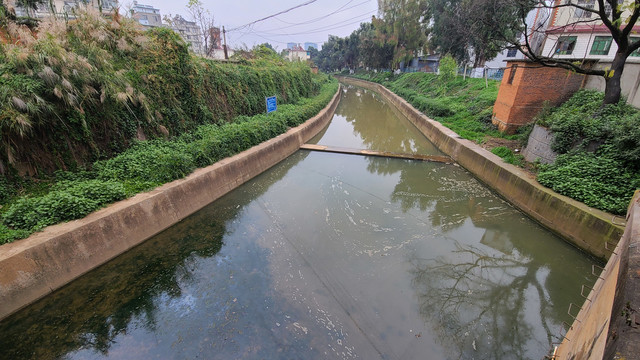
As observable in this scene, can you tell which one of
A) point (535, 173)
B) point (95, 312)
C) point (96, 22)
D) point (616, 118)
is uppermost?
point (96, 22)

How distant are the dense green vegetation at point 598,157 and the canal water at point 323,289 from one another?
1022 mm

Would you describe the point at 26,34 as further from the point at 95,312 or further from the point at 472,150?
the point at 472,150

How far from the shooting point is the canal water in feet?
10.3

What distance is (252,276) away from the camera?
164 inches

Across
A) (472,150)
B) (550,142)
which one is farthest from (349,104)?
(550,142)

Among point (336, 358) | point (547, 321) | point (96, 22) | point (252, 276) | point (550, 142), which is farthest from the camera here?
point (550, 142)

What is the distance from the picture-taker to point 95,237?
3.94 metres

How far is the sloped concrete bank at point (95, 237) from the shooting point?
3180mm

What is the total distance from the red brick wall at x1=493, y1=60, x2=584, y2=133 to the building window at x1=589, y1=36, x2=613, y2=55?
14.9 meters

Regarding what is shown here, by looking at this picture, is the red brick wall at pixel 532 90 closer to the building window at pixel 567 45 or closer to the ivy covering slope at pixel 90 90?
the ivy covering slope at pixel 90 90

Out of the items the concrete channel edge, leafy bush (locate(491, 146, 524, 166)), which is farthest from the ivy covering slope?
leafy bush (locate(491, 146, 524, 166))

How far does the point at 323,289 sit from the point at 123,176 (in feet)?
14.3

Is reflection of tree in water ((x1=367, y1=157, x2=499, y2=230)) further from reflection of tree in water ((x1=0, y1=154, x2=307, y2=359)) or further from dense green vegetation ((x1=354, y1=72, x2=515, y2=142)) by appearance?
reflection of tree in water ((x1=0, y1=154, x2=307, y2=359))

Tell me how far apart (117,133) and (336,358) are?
6088mm
